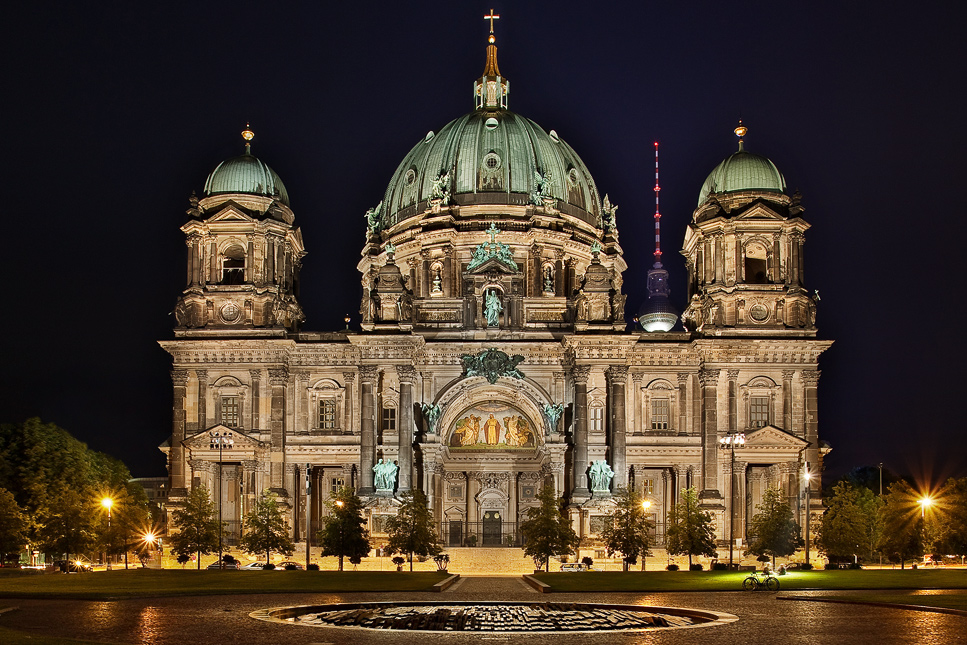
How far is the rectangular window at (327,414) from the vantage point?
3450 inches

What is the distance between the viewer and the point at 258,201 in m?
89.3

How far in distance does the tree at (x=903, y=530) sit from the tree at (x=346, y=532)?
31.3 metres

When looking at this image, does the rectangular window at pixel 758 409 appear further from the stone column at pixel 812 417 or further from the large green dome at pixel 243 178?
the large green dome at pixel 243 178

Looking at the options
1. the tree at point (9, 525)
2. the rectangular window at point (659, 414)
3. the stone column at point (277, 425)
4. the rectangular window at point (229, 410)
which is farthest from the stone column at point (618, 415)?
the tree at point (9, 525)

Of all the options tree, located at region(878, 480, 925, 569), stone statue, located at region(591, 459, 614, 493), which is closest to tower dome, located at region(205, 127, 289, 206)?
stone statue, located at region(591, 459, 614, 493)

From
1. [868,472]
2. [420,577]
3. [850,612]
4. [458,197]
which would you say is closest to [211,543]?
[420,577]

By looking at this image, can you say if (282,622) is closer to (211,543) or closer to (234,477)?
(211,543)

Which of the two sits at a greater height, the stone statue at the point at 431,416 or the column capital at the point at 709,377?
the column capital at the point at 709,377

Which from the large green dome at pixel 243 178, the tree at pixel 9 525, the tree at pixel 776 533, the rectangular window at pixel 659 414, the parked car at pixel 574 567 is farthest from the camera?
the large green dome at pixel 243 178

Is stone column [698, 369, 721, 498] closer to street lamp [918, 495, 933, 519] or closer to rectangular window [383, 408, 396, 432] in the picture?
street lamp [918, 495, 933, 519]

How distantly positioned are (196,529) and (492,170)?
135 ft

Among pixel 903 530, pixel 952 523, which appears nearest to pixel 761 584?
pixel 903 530

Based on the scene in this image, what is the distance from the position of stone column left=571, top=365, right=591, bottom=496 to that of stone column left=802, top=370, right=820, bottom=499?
1556 centimetres

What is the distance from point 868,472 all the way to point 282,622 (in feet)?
432
